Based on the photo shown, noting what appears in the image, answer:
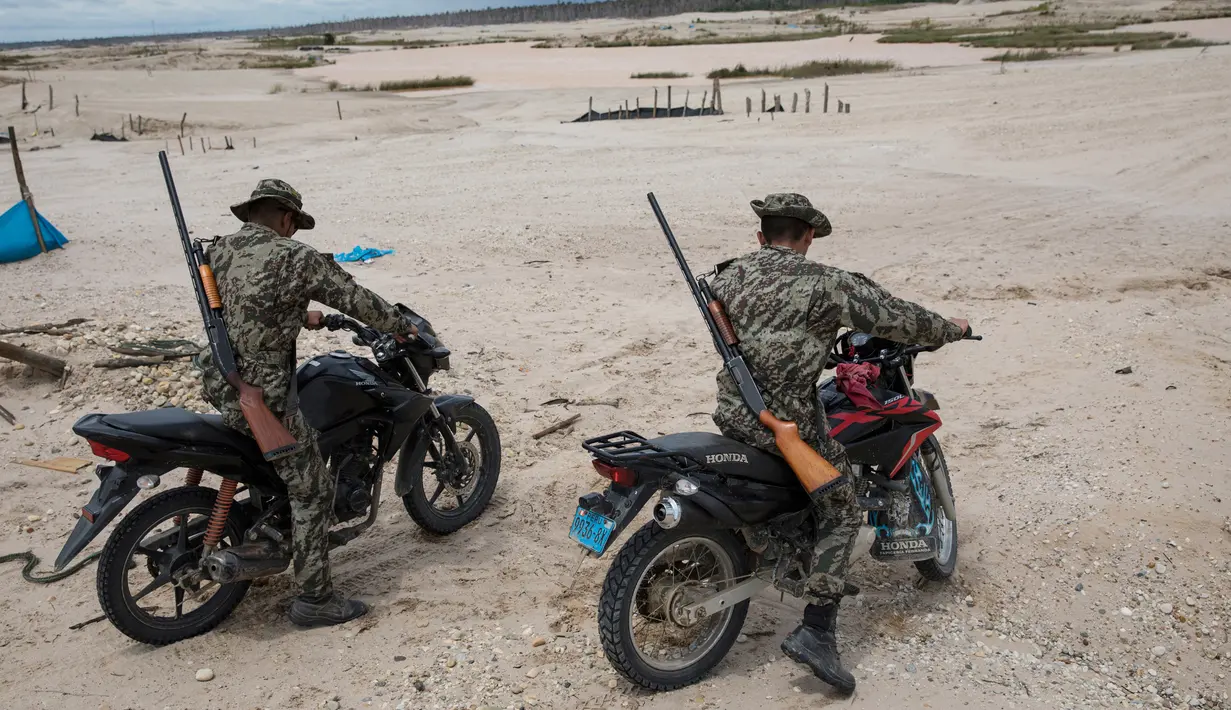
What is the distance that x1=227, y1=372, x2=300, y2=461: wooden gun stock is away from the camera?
4.13m

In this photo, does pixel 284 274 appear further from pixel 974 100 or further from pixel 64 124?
pixel 64 124

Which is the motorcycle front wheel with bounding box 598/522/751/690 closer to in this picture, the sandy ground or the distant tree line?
the sandy ground

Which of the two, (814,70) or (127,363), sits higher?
(814,70)

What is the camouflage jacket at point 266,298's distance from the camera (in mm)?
4156

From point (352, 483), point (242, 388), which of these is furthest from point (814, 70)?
point (242, 388)

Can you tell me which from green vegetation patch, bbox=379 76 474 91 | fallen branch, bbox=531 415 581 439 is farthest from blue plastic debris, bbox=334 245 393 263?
green vegetation patch, bbox=379 76 474 91

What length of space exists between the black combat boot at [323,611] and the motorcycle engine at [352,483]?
0.42 m

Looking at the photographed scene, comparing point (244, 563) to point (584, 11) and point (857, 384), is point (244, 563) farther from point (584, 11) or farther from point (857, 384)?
point (584, 11)

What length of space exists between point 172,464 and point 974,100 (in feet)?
70.5

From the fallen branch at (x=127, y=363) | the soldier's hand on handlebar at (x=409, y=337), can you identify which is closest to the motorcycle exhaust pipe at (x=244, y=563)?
the soldier's hand on handlebar at (x=409, y=337)

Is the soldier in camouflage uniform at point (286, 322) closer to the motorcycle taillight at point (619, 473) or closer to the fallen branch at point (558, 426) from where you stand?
the motorcycle taillight at point (619, 473)

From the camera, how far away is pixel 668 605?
3834 millimetres

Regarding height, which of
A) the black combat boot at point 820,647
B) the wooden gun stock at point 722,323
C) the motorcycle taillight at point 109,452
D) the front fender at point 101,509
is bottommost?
the black combat boot at point 820,647

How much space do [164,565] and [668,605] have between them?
7.77ft
